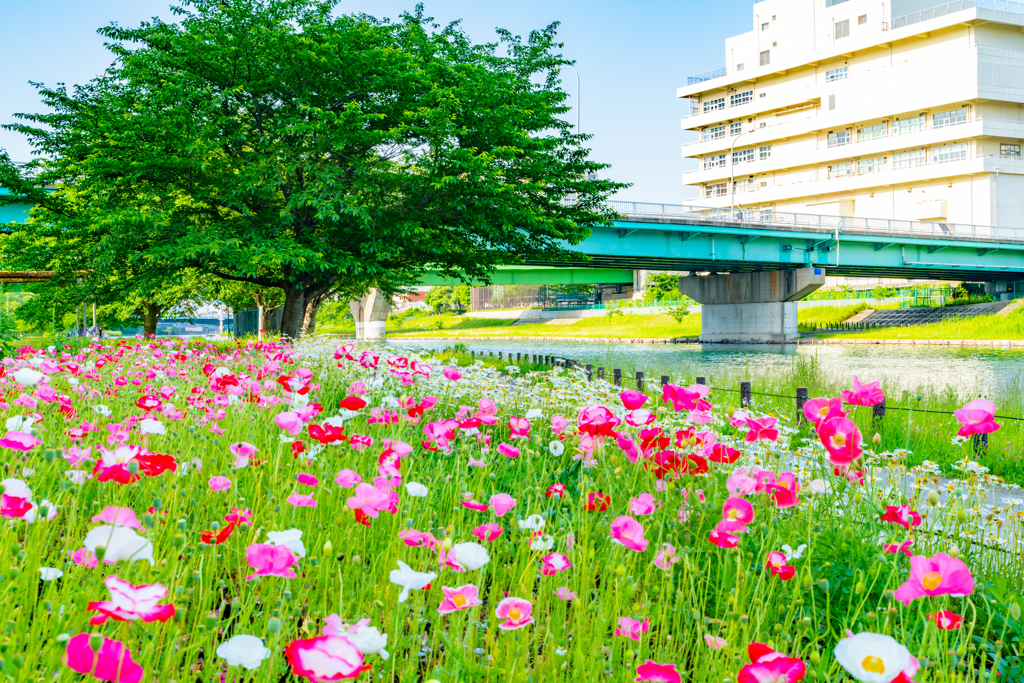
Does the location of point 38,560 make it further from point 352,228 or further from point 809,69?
point 809,69

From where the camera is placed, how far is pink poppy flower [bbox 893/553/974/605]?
1.72 metres

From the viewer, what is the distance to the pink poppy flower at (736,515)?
2229mm

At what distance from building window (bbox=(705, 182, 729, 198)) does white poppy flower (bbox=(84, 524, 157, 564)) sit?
299 ft

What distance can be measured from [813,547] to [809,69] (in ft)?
288

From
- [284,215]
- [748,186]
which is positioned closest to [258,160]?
[284,215]

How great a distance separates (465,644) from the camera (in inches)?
85.3

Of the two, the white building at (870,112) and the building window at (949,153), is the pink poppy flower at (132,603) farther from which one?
the building window at (949,153)

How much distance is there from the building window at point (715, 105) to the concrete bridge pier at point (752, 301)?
146ft

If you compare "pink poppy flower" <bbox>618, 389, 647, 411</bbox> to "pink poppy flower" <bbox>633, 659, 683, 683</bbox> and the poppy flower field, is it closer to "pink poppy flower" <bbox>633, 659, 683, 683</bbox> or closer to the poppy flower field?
the poppy flower field

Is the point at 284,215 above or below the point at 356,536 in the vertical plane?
above

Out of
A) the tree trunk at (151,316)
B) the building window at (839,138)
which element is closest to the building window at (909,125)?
the building window at (839,138)

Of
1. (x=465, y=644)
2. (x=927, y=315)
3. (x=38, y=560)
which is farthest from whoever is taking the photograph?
(x=927, y=315)

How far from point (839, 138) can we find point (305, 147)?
70064 mm

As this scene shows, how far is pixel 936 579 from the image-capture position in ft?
5.80
